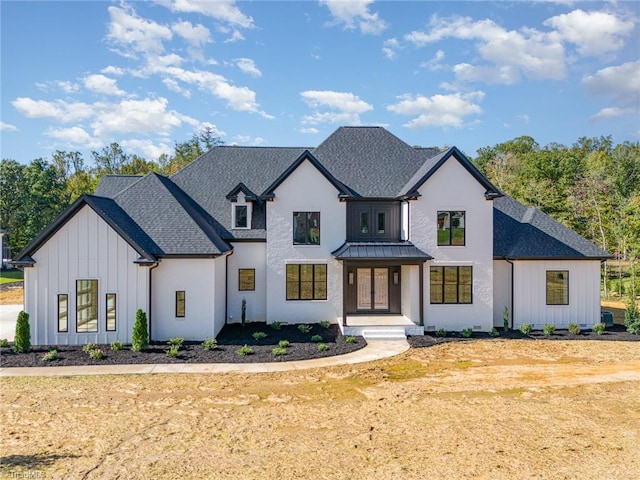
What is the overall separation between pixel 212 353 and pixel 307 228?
756 centimetres

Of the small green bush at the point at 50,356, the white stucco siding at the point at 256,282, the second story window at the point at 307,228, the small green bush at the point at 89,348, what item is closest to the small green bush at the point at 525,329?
the second story window at the point at 307,228

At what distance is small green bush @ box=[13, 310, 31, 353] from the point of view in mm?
14719

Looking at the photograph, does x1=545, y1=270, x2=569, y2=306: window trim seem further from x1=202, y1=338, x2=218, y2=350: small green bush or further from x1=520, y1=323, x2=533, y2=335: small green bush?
x1=202, y1=338, x2=218, y2=350: small green bush

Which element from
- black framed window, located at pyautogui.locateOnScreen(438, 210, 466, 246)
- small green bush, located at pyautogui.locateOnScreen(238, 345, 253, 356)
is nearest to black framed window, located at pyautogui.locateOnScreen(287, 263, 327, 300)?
small green bush, located at pyautogui.locateOnScreen(238, 345, 253, 356)

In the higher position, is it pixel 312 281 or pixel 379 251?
pixel 379 251

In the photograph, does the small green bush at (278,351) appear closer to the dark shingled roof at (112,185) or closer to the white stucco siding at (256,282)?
the white stucco siding at (256,282)

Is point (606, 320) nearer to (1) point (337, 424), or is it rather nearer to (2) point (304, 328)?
(2) point (304, 328)

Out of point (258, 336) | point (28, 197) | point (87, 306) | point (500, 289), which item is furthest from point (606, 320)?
point (28, 197)

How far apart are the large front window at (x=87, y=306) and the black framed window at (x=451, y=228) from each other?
1509cm

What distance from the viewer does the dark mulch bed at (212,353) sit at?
14.0 meters

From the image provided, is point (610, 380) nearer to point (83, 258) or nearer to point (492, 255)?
point (492, 255)

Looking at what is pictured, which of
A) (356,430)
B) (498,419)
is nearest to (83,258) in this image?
(356,430)

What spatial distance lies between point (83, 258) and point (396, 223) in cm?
1406

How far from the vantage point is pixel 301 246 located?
64.7ft
